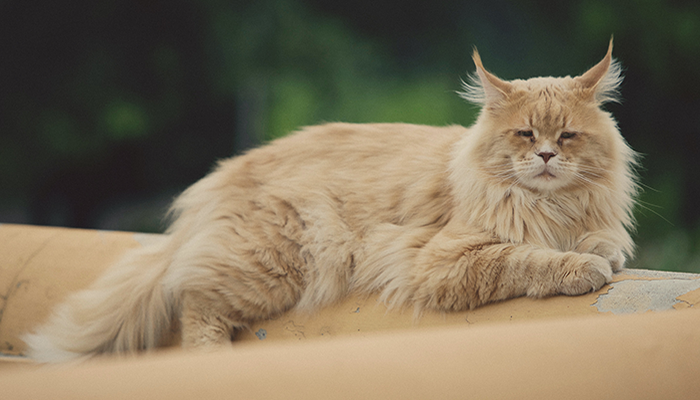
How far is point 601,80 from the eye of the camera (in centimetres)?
157

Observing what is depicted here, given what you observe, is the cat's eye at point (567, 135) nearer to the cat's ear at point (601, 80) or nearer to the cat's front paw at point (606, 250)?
the cat's ear at point (601, 80)

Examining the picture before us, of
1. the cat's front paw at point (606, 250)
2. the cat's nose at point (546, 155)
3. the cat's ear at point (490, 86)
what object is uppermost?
the cat's ear at point (490, 86)

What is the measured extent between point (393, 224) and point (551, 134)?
1.93 ft

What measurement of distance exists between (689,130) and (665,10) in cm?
87

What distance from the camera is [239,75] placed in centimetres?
418

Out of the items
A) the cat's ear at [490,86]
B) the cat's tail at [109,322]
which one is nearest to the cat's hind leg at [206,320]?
the cat's tail at [109,322]

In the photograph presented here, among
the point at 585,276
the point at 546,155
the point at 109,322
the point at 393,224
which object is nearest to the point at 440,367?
the point at 585,276

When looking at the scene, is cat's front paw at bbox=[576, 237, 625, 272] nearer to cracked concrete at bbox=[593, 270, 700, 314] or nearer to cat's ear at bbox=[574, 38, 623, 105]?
cracked concrete at bbox=[593, 270, 700, 314]

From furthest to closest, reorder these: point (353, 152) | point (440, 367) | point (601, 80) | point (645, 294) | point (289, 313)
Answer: point (353, 152) → point (289, 313) → point (601, 80) → point (645, 294) → point (440, 367)

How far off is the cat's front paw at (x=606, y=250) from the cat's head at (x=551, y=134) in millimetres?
178

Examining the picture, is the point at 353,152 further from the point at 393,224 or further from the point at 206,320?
the point at 206,320

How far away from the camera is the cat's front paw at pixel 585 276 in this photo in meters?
1.30

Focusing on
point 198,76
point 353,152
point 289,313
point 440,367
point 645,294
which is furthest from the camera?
point 198,76

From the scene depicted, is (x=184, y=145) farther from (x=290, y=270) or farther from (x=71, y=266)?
(x=290, y=270)
